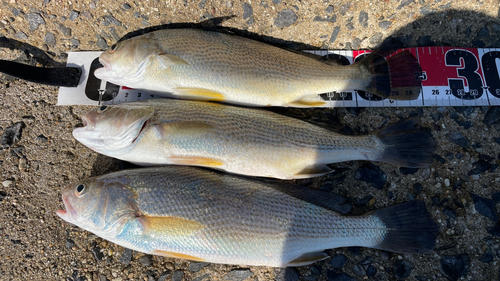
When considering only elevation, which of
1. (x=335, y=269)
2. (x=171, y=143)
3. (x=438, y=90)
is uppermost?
(x=438, y=90)

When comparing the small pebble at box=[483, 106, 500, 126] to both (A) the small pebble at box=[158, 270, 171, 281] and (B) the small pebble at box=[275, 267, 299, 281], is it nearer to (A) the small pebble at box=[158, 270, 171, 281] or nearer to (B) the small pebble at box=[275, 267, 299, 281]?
(B) the small pebble at box=[275, 267, 299, 281]

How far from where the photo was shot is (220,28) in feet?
9.06

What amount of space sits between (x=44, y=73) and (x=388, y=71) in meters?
3.56

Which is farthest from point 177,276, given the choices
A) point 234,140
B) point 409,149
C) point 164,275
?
point 409,149

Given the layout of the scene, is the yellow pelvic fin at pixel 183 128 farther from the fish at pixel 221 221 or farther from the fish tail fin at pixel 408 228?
the fish tail fin at pixel 408 228

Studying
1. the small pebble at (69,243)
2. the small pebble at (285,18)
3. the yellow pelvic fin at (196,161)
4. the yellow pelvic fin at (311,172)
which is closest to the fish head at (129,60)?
the yellow pelvic fin at (196,161)

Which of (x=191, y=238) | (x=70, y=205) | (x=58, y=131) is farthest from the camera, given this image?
(x=58, y=131)

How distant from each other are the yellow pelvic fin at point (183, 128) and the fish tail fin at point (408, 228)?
1680 mm

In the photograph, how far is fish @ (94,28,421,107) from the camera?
2438mm

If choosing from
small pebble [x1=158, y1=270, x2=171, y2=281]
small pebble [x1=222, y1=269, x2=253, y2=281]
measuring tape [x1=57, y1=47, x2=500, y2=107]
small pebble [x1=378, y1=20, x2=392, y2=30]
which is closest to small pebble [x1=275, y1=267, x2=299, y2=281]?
small pebble [x1=222, y1=269, x2=253, y2=281]

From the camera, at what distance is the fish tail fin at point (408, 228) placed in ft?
7.38

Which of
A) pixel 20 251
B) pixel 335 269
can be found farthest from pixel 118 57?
pixel 335 269

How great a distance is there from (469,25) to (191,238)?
11.5ft

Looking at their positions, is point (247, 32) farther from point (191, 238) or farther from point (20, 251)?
point (20, 251)
